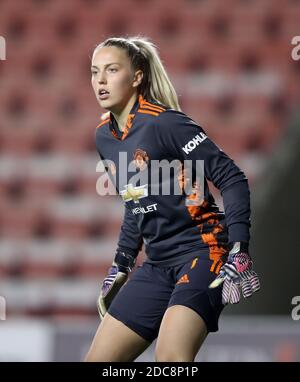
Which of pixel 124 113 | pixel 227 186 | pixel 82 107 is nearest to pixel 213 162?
pixel 227 186

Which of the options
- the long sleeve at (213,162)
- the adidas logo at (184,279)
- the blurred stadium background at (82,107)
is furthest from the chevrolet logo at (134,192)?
the blurred stadium background at (82,107)

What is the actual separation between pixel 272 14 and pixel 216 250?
3.30 meters

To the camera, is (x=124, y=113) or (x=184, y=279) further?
(x=124, y=113)

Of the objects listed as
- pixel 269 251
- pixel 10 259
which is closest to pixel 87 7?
pixel 10 259

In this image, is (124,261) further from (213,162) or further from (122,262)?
(213,162)

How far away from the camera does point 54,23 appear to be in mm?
5086

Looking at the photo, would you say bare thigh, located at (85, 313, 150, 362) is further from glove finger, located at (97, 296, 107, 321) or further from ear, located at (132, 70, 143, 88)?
ear, located at (132, 70, 143, 88)

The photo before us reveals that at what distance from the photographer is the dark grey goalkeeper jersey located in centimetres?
197

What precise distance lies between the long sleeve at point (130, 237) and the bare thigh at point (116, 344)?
0.25m

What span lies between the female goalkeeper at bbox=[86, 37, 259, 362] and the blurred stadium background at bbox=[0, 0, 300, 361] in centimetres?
227

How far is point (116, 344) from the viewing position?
6.73ft

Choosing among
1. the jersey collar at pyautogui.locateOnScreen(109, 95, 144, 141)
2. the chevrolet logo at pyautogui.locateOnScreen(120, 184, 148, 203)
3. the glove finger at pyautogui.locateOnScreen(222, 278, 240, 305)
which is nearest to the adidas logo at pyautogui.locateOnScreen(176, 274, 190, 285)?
the glove finger at pyautogui.locateOnScreen(222, 278, 240, 305)

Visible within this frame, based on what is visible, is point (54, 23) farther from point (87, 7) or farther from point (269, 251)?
point (269, 251)

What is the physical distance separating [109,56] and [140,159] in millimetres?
273
